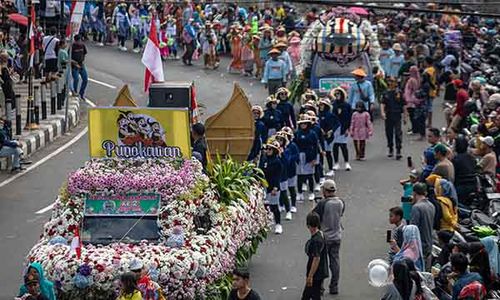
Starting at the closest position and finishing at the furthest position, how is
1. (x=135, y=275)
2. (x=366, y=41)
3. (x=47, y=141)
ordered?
(x=135, y=275) < (x=47, y=141) < (x=366, y=41)

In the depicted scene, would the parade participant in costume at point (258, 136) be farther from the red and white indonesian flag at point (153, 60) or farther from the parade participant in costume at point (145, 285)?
the parade participant in costume at point (145, 285)

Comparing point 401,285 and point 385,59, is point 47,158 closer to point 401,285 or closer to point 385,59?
point 385,59

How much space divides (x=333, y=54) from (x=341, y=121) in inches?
237

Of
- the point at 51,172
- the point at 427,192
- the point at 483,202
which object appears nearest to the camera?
the point at 427,192

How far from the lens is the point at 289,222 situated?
22281 mm

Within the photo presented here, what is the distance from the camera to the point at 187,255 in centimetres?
1559

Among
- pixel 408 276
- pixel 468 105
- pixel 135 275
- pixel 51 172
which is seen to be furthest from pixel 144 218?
pixel 468 105

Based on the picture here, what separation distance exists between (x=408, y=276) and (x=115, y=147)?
14.8 feet

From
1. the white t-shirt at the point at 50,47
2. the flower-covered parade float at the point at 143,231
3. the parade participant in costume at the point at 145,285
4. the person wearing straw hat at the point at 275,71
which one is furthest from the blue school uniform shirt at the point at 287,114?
the parade participant in costume at the point at 145,285

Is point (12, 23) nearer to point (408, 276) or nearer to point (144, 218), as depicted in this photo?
point (144, 218)

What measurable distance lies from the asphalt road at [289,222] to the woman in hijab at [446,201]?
133 centimetres

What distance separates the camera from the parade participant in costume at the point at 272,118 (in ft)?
82.6

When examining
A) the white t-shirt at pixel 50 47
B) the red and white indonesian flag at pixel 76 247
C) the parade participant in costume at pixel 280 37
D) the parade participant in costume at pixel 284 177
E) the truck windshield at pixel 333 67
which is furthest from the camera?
the parade participant in costume at pixel 280 37

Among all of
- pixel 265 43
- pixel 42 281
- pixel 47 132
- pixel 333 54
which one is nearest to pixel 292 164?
pixel 47 132
